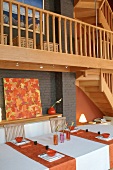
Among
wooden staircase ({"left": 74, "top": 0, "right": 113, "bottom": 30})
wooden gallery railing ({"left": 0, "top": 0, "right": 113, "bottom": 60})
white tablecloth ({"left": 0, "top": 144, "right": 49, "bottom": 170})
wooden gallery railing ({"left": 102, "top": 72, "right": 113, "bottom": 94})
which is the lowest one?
white tablecloth ({"left": 0, "top": 144, "right": 49, "bottom": 170})

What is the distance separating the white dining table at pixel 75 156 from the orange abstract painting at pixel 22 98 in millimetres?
1774

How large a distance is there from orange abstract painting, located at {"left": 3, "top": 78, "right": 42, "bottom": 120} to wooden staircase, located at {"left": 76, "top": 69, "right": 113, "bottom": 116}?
4.78 feet

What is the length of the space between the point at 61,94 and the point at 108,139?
2.50 meters

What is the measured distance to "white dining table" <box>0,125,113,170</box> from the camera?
6.72ft

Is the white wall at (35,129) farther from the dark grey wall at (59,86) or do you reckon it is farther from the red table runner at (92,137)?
the red table runner at (92,137)

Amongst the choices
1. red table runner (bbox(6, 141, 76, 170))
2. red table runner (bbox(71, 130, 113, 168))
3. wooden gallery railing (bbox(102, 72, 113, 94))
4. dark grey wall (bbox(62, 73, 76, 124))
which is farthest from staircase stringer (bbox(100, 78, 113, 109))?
red table runner (bbox(6, 141, 76, 170))

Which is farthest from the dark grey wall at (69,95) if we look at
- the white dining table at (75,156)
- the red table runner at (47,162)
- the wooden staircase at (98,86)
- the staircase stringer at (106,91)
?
the red table runner at (47,162)

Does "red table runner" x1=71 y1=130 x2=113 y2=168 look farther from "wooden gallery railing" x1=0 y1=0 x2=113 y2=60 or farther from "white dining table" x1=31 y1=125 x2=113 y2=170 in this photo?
"wooden gallery railing" x1=0 y1=0 x2=113 y2=60

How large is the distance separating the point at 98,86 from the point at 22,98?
2.39 metres

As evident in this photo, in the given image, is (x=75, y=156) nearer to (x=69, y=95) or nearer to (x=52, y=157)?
(x=52, y=157)

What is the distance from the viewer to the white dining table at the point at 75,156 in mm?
2049

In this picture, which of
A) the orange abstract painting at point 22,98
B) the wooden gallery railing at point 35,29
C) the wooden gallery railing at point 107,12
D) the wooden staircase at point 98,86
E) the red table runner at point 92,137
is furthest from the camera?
the wooden gallery railing at point 107,12

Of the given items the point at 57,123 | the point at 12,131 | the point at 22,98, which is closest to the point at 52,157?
the point at 12,131

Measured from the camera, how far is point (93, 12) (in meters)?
6.33
